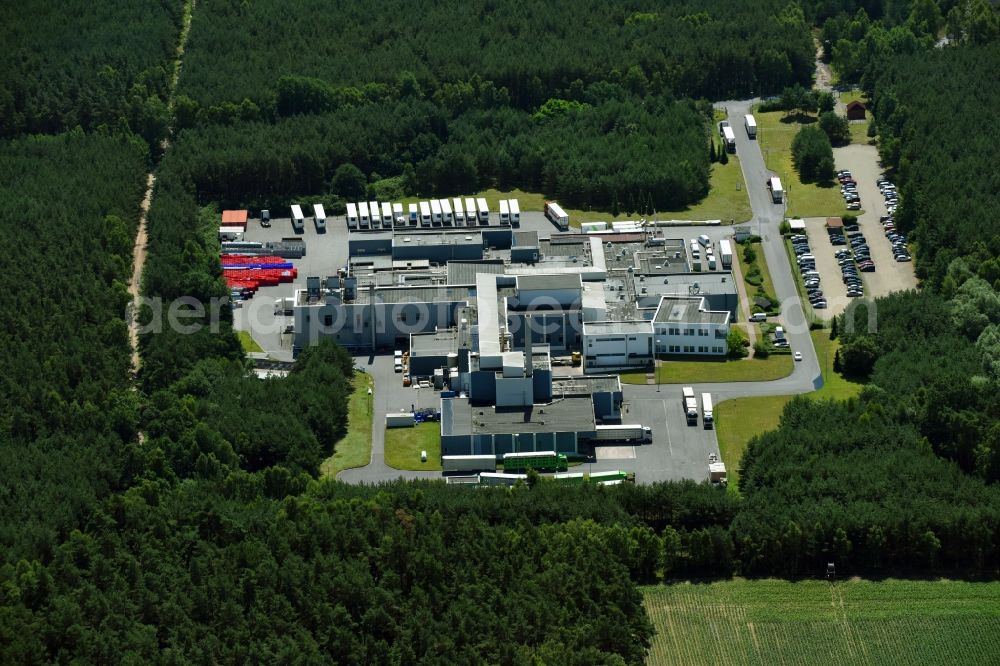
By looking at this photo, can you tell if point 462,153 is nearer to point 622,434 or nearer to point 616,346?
point 616,346

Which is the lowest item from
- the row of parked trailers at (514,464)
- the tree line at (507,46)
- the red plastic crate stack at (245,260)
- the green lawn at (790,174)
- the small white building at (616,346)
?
the row of parked trailers at (514,464)

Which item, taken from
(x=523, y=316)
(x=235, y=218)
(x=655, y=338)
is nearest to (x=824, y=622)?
(x=655, y=338)

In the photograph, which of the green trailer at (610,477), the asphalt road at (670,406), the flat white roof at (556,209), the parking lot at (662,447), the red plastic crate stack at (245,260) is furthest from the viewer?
the flat white roof at (556,209)

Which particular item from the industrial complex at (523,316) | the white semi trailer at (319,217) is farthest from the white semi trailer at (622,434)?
the white semi trailer at (319,217)

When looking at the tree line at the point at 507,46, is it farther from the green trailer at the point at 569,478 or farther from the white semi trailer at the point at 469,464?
the green trailer at the point at 569,478

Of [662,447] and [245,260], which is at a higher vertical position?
[245,260]

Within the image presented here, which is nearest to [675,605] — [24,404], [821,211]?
[24,404]

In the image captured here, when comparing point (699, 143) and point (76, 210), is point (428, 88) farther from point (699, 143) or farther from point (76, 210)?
point (76, 210)
